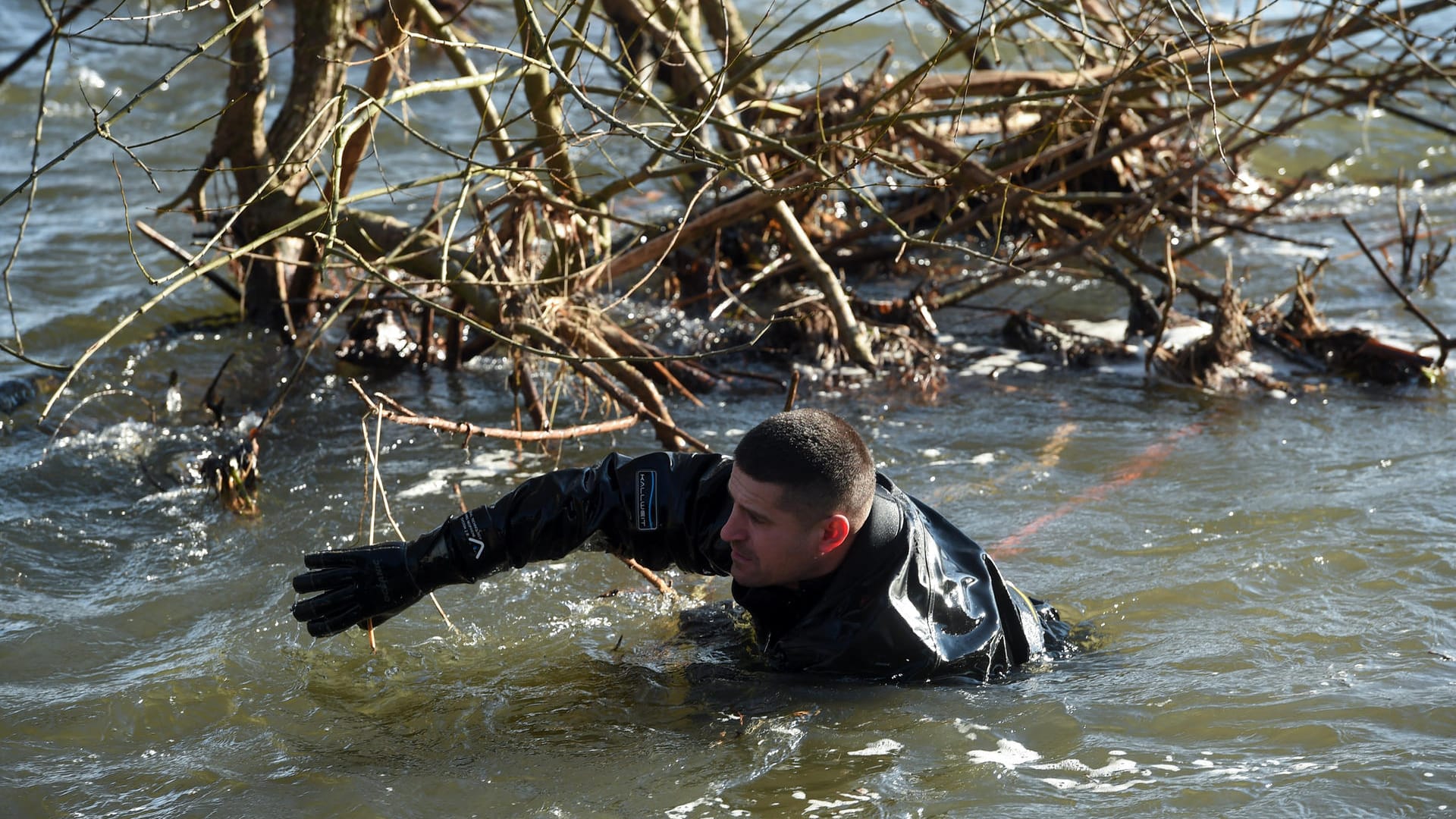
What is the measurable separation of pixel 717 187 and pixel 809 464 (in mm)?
3721

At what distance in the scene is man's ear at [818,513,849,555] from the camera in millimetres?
3230

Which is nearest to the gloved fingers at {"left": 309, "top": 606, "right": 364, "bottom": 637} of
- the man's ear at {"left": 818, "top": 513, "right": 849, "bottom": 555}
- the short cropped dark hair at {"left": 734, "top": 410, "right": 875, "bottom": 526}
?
the short cropped dark hair at {"left": 734, "top": 410, "right": 875, "bottom": 526}

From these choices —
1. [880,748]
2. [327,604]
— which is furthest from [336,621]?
[880,748]

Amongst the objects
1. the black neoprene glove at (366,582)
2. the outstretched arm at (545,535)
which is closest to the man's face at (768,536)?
the outstretched arm at (545,535)

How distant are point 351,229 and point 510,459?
4.34ft

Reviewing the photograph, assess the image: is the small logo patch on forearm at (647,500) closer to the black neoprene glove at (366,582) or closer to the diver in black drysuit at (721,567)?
the diver in black drysuit at (721,567)

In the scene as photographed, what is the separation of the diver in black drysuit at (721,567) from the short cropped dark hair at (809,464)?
0.46 feet

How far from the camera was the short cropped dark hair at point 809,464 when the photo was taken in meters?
3.19

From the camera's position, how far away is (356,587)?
3.38 metres

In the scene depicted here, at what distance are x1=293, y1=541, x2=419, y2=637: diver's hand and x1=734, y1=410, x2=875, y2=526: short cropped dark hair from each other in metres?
0.93

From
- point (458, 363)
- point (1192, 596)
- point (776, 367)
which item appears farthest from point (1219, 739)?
point (458, 363)

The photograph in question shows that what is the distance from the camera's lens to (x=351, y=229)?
5809mm

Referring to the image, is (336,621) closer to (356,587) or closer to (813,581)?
(356,587)

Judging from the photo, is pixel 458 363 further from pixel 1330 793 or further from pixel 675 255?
pixel 1330 793
